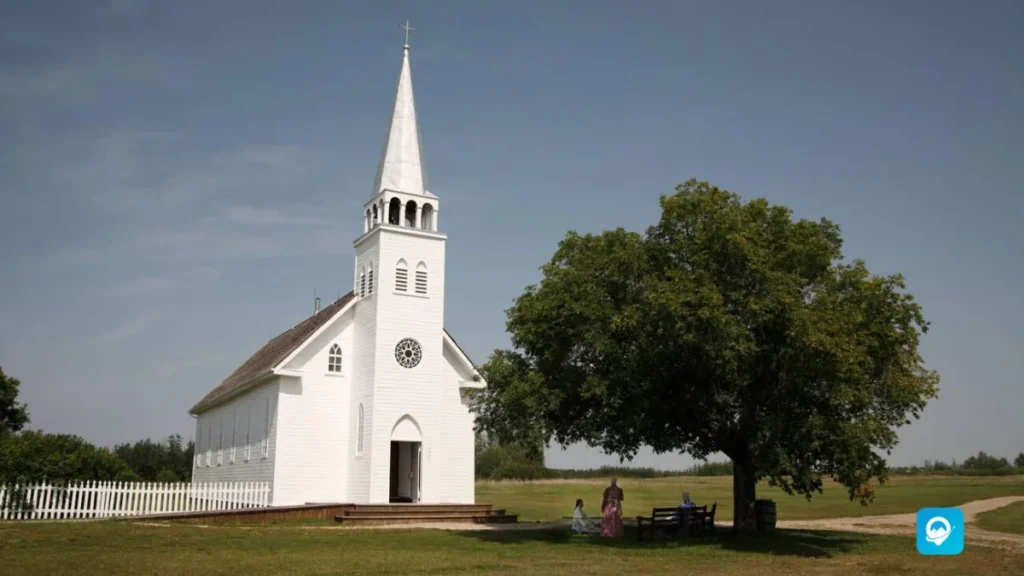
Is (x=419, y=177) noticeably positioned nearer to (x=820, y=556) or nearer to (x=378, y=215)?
(x=378, y=215)

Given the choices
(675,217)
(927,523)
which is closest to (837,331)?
(675,217)

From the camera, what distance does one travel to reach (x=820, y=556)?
67.4ft

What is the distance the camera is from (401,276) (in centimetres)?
3525

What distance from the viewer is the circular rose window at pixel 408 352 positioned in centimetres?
3456

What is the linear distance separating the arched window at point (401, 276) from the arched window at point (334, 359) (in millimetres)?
3610

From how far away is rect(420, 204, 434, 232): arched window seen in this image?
Result: 36438 millimetres

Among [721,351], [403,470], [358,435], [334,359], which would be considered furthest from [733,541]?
[334,359]

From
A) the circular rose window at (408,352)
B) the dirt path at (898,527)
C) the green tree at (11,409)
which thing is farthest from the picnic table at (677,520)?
the green tree at (11,409)

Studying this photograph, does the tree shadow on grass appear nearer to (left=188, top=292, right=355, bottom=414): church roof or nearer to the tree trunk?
the tree trunk

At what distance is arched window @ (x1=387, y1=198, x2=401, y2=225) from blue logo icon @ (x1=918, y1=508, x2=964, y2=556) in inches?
1086

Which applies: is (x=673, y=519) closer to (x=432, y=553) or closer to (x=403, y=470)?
(x=432, y=553)

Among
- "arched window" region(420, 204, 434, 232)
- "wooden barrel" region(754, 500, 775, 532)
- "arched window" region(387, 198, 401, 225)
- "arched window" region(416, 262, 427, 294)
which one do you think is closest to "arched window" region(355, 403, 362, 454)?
"arched window" region(416, 262, 427, 294)

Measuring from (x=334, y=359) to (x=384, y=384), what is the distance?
9.97ft

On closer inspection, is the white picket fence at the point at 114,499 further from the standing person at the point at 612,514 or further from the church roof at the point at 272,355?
the standing person at the point at 612,514
